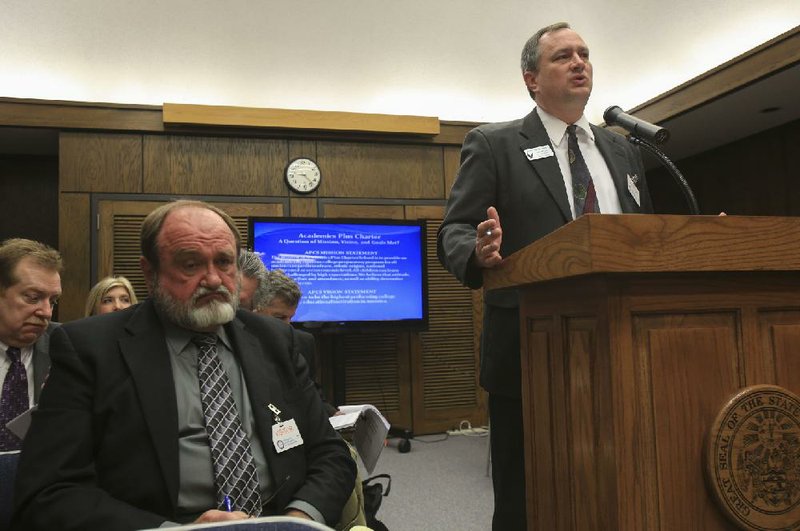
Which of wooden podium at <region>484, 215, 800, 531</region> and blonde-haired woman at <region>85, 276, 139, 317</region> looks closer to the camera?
wooden podium at <region>484, 215, 800, 531</region>

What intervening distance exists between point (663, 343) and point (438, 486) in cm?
301

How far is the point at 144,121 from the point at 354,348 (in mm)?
2416

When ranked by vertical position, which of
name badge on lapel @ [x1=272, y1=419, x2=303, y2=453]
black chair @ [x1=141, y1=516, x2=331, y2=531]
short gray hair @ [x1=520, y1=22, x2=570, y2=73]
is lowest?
name badge on lapel @ [x1=272, y1=419, x2=303, y2=453]

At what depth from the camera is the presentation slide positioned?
4.77 metres

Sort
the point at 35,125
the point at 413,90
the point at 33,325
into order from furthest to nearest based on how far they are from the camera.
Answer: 1. the point at 413,90
2. the point at 35,125
3. the point at 33,325

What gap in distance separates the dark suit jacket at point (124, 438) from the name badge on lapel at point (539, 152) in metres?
0.83

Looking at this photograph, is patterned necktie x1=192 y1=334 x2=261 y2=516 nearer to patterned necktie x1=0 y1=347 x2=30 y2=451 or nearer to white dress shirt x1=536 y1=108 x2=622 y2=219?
white dress shirt x1=536 y1=108 x2=622 y2=219

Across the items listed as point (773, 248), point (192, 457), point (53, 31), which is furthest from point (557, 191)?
point (53, 31)

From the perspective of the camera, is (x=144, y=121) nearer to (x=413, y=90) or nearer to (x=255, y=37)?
(x=255, y=37)

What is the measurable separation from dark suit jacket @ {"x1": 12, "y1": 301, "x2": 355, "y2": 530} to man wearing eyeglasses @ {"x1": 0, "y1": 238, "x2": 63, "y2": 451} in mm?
1074

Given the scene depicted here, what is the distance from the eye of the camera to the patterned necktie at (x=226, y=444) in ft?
4.31

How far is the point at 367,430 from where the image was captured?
2168 mm

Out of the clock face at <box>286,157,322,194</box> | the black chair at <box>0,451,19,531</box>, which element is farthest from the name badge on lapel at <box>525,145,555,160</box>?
the clock face at <box>286,157,322,194</box>

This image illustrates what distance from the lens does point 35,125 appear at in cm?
462
